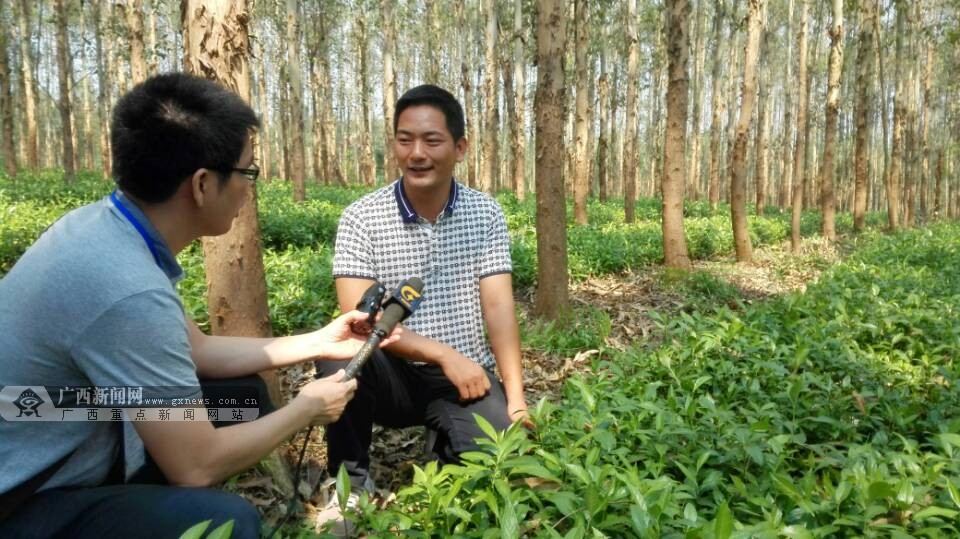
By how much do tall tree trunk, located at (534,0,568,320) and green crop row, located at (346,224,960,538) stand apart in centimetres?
161

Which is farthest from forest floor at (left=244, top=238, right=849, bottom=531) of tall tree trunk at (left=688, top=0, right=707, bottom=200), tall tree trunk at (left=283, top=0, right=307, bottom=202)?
tall tree trunk at (left=688, top=0, right=707, bottom=200)

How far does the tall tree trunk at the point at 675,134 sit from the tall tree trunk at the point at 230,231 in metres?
5.56

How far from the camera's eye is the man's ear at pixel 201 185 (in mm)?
1521

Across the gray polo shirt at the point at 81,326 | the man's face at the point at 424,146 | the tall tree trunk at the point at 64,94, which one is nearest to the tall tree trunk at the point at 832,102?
the man's face at the point at 424,146

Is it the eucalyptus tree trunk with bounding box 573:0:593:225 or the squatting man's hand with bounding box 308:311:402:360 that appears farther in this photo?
Result: the eucalyptus tree trunk with bounding box 573:0:593:225

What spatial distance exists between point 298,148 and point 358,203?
12.8 m

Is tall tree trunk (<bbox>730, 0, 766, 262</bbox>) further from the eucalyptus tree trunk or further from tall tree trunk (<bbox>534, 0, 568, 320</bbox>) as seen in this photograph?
tall tree trunk (<bbox>534, 0, 568, 320</bbox>)

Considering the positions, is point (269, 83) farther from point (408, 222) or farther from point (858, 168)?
point (408, 222)

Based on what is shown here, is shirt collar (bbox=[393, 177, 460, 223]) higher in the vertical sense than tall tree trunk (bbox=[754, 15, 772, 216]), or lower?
lower

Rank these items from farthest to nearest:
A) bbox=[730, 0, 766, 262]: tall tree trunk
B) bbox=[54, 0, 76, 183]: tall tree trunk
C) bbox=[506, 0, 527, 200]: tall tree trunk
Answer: bbox=[506, 0, 527, 200]: tall tree trunk < bbox=[54, 0, 76, 183]: tall tree trunk < bbox=[730, 0, 766, 262]: tall tree trunk

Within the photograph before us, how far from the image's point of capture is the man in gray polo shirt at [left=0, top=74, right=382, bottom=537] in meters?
1.35

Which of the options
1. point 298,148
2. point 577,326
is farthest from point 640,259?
point 298,148

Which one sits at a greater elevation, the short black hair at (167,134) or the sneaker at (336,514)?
the short black hair at (167,134)

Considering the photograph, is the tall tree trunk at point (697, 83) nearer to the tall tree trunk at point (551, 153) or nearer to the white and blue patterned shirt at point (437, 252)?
the tall tree trunk at point (551, 153)
